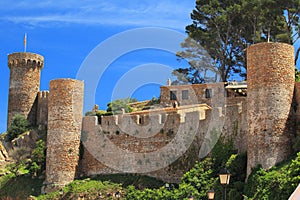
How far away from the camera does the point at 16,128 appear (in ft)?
137

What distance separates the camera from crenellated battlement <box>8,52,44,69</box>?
45222mm

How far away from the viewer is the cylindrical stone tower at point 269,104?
24203 mm

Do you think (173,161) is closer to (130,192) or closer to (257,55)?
(130,192)

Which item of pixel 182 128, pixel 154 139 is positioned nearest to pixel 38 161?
pixel 154 139

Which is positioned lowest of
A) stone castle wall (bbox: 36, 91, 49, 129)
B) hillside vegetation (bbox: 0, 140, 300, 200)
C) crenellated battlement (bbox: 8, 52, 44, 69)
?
hillside vegetation (bbox: 0, 140, 300, 200)

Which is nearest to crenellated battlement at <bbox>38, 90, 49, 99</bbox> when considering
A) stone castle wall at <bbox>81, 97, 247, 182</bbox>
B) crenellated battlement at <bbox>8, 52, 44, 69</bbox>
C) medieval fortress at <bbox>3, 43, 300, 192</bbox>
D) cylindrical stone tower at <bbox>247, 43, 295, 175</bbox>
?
crenellated battlement at <bbox>8, 52, 44, 69</bbox>

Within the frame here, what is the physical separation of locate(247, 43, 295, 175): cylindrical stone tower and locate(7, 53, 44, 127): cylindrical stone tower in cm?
2397

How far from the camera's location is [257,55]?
2516 cm

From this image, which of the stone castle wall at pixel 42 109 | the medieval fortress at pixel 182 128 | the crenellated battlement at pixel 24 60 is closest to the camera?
the medieval fortress at pixel 182 128

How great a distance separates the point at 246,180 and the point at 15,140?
2170cm

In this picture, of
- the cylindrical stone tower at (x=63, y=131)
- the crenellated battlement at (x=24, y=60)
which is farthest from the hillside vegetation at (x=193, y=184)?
the crenellated battlement at (x=24, y=60)

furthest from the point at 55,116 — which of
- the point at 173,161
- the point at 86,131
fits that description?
the point at 173,161

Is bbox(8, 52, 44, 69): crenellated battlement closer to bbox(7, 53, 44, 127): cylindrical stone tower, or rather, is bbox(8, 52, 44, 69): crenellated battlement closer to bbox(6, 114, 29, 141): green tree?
bbox(7, 53, 44, 127): cylindrical stone tower

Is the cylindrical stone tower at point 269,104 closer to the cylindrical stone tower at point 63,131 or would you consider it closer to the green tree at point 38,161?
the cylindrical stone tower at point 63,131
